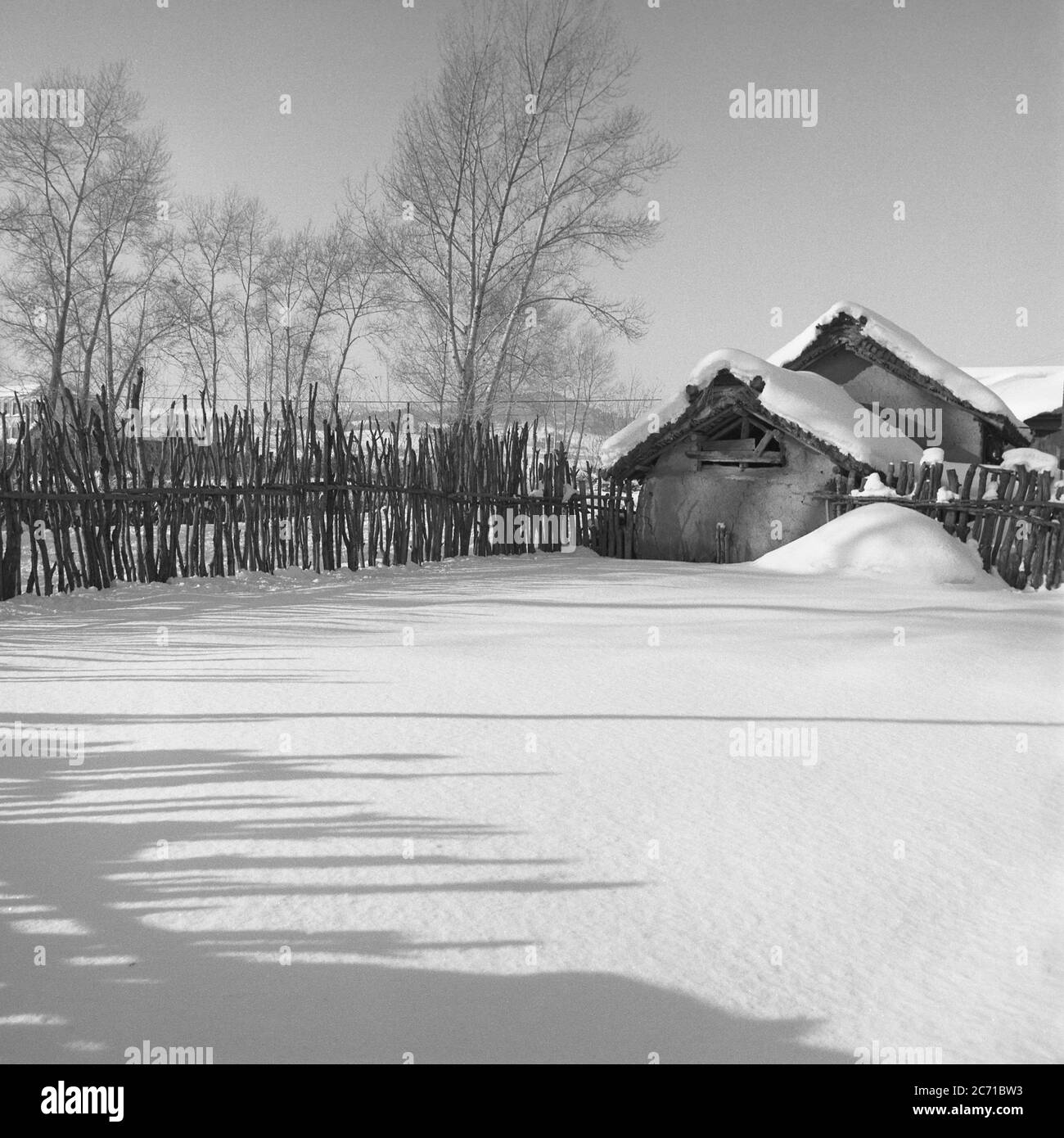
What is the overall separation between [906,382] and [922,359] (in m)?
0.65

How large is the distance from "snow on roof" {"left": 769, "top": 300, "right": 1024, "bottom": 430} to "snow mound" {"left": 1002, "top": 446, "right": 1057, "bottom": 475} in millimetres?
471

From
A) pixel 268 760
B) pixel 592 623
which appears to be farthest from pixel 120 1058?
pixel 592 623

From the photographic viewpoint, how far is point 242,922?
7.86 feet

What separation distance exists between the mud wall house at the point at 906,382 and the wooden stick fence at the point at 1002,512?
3112 mm

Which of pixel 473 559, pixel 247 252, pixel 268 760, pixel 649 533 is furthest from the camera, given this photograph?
pixel 247 252

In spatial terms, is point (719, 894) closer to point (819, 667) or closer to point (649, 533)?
point (819, 667)

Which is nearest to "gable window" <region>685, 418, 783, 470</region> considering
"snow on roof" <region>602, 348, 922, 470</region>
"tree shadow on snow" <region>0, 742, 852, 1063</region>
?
"snow on roof" <region>602, 348, 922, 470</region>

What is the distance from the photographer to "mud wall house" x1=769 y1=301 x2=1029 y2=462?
48.1 feet

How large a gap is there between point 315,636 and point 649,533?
899 cm

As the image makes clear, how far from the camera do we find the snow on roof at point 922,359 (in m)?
14.5
